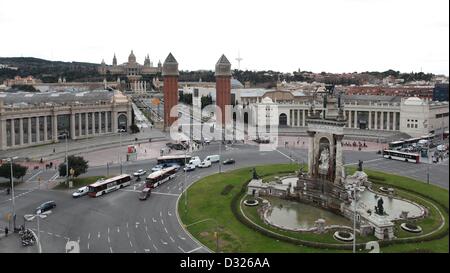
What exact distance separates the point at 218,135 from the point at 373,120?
37.9 metres

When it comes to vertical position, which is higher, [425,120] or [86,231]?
[425,120]

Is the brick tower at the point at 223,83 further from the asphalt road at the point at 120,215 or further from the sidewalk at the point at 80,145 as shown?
the asphalt road at the point at 120,215

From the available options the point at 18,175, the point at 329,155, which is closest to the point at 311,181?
the point at 329,155

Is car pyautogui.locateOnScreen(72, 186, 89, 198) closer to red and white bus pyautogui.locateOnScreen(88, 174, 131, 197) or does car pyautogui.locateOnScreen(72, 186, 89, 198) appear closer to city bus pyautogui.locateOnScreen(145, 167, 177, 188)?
red and white bus pyautogui.locateOnScreen(88, 174, 131, 197)

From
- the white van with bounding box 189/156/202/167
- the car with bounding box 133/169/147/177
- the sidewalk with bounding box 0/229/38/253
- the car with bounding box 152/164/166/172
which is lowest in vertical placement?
the sidewalk with bounding box 0/229/38/253

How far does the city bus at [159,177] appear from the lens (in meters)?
53.1

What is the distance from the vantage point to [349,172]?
60.2 metres

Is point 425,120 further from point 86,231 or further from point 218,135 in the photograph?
point 86,231

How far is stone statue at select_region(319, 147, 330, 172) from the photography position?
48438 millimetres

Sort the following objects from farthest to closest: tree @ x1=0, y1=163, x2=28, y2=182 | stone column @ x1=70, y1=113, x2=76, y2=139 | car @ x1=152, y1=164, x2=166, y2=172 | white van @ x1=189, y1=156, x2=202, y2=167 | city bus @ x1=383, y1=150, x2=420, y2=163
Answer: stone column @ x1=70, y1=113, x2=76, y2=139 < city bus @ x1=383, y1=150, x2=420, y2=163 < white van @ x1=189, y1=156, x2=202, y2=167 < car @ x1=152, y1=164, x2=166, y2=172 < tree @ x1=0, y1=163, x2=28, y2=182

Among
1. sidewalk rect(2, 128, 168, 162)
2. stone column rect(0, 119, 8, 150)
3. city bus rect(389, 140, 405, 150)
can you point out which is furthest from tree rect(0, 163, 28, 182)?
city bus rect(389, 140, 405, 150)

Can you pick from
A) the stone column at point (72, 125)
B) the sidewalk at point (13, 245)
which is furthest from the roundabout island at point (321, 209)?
the stone column at point (72, 125)

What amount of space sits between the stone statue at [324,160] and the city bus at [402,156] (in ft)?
87.8

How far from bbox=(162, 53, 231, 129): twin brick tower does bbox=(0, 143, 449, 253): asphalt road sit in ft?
156
